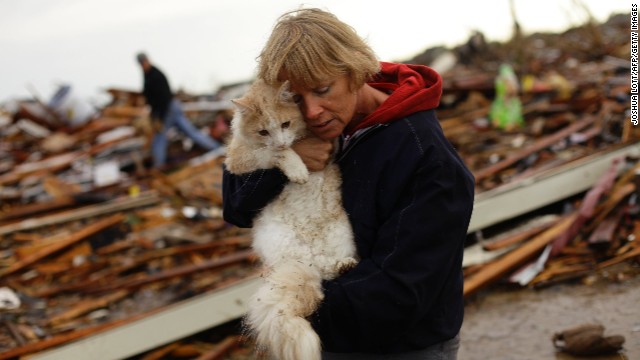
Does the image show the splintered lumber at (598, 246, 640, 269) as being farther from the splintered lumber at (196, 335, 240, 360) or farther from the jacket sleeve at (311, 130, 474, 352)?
the jacket sleeve at (311, 130, 474, 352)

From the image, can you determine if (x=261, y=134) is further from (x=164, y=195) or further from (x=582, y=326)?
(x=164, y=195)

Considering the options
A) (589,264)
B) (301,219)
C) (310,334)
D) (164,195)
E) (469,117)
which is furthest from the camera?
(469,117)

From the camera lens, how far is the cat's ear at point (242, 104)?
262cm

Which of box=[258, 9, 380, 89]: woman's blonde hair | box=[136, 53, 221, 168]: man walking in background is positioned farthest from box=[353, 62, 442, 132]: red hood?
box=[136, 53, 221, 168]: man walking in background

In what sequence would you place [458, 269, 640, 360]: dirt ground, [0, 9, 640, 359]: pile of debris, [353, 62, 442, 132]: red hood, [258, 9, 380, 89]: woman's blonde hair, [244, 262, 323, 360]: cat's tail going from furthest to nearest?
[0, 9, 640, 359]: pile of debris
[458, 269, 640, 360]: dirt ground
[353, 62, 442, 132]: red hood
[258, 9, 380, 89]: woman's blonde hair
[244, 262, 323, 360]: cat's tail

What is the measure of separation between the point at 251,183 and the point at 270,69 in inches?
17.9

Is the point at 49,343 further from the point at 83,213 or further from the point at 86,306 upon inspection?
the point at 83,213

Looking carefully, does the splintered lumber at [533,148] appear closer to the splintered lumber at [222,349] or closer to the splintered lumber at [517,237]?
the splintered lumber at [517,237]

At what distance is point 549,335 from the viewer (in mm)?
4789

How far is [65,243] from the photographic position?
783 cm

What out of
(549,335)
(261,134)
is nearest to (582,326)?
(549,335)

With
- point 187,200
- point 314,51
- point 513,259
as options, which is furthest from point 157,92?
point 314,51

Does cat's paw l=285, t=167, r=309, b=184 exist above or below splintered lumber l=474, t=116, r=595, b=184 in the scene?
above

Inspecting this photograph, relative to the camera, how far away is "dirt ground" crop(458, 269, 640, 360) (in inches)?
182
